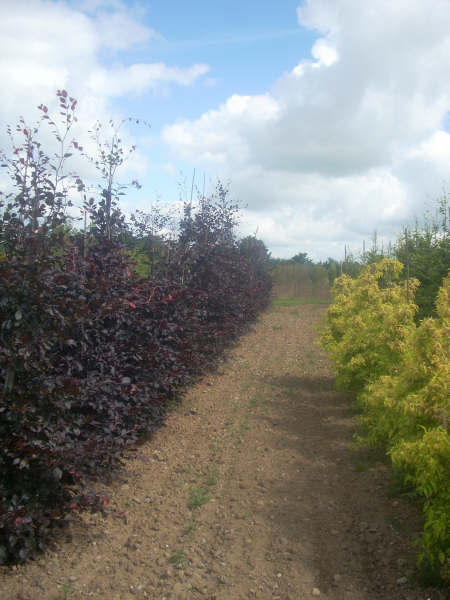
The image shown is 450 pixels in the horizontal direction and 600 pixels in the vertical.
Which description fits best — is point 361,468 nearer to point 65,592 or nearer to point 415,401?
point 415,401

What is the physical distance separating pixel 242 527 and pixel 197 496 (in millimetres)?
633

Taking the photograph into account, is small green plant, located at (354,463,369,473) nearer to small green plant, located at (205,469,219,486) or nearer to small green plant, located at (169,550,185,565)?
small green plant, located at (205,469,219,486)

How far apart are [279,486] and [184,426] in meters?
2.03

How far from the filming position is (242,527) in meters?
4.02

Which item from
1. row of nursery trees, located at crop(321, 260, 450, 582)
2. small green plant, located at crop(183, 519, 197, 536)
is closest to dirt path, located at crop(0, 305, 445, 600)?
small green plant, located at crop(183, 519, 197, 536)

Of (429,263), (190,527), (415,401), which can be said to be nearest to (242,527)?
(190,527)

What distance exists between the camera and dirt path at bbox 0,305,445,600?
10.5 ft

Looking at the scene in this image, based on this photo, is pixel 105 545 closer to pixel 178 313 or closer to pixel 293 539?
pixel 293 539

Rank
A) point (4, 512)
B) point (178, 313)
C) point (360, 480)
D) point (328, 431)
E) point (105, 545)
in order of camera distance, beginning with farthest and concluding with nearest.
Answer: point (328, 431) → point (178, 313) → point (360, 480) → point (105, 545) → point (4, 512)

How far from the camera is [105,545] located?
3.69 meters

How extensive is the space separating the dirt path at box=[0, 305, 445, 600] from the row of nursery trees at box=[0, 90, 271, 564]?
345mm

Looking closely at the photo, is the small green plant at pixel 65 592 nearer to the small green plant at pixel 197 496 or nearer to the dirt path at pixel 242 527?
the dirt path at pixel 242 527

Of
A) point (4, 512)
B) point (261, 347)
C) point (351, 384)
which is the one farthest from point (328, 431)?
point (261, 347)

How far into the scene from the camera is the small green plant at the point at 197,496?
4371 mm
